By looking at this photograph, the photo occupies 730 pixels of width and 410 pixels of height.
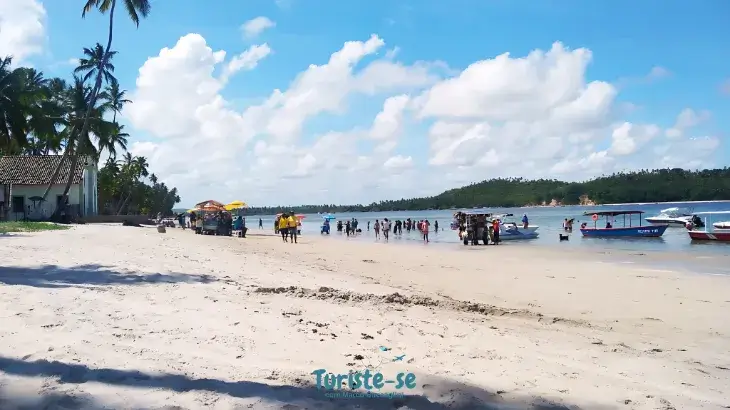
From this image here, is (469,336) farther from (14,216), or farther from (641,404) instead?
(14,216)

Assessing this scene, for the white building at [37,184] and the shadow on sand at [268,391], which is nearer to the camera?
the shadow on sand at [268,391]

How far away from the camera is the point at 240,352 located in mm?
5004

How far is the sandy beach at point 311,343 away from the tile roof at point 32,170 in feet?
110

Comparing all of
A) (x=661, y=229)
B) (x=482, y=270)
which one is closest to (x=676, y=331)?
(x=482, y=270)

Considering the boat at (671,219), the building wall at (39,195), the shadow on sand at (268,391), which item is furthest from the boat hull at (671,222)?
the shadow on sand at (268,391)

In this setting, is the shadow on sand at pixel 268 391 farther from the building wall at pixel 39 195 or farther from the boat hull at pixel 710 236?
the building wall at pixel 39 195

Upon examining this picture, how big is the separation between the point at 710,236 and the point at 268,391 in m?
35.7

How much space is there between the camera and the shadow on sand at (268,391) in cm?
390

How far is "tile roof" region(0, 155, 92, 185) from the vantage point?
1549 inches

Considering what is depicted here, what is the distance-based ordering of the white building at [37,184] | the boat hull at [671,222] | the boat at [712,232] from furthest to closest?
the boat hull at [671,222]
the white building at [37,184]
the boat at [712,232]

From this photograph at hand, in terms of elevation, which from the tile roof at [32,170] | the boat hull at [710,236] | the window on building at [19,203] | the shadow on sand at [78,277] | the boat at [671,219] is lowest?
the boat hull at [710,236]

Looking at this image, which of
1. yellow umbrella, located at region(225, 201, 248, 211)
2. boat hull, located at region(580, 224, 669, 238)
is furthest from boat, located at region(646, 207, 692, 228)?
yellow umbrella, located at region(225, 201, 248, 211)

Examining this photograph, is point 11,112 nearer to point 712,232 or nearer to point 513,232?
point 513,232

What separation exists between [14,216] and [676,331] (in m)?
38.0
